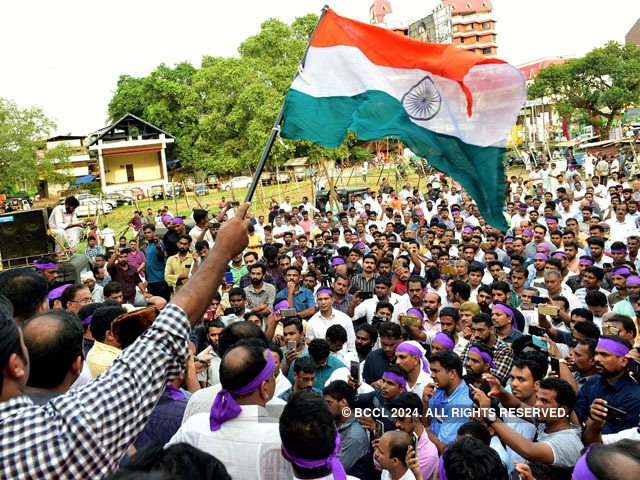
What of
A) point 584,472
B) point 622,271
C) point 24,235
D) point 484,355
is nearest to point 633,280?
point 622,271

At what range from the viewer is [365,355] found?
5578 mm

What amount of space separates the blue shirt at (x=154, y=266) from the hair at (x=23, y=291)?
560 centimetres

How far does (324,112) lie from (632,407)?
3210 millimetres

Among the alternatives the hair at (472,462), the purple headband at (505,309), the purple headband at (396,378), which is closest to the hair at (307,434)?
the hair at (472,462)

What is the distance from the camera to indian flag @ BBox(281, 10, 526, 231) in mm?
4293

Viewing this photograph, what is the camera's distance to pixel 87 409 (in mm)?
1438

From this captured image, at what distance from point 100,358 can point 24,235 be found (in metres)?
6.66

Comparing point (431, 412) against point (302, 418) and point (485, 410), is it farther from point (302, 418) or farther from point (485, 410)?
point (302, 418)

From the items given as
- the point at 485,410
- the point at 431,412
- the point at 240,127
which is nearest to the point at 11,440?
the point at 485,410

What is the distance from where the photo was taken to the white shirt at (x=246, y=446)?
2.32 meters

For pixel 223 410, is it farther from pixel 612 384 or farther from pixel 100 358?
pixel 612 384

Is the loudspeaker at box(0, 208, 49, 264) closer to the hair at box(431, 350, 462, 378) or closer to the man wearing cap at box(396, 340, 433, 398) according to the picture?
the man wearing cap at box(396, 340, 433, 398)

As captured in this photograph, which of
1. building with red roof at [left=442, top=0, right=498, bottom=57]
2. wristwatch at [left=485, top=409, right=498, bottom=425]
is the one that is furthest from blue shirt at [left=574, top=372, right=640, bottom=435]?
building with red roof at [left=442, top=0, right=498, bottom=57]

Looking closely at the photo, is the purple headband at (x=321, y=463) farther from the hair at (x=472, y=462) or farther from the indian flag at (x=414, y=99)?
the indian flag at (x=414, y=99)
